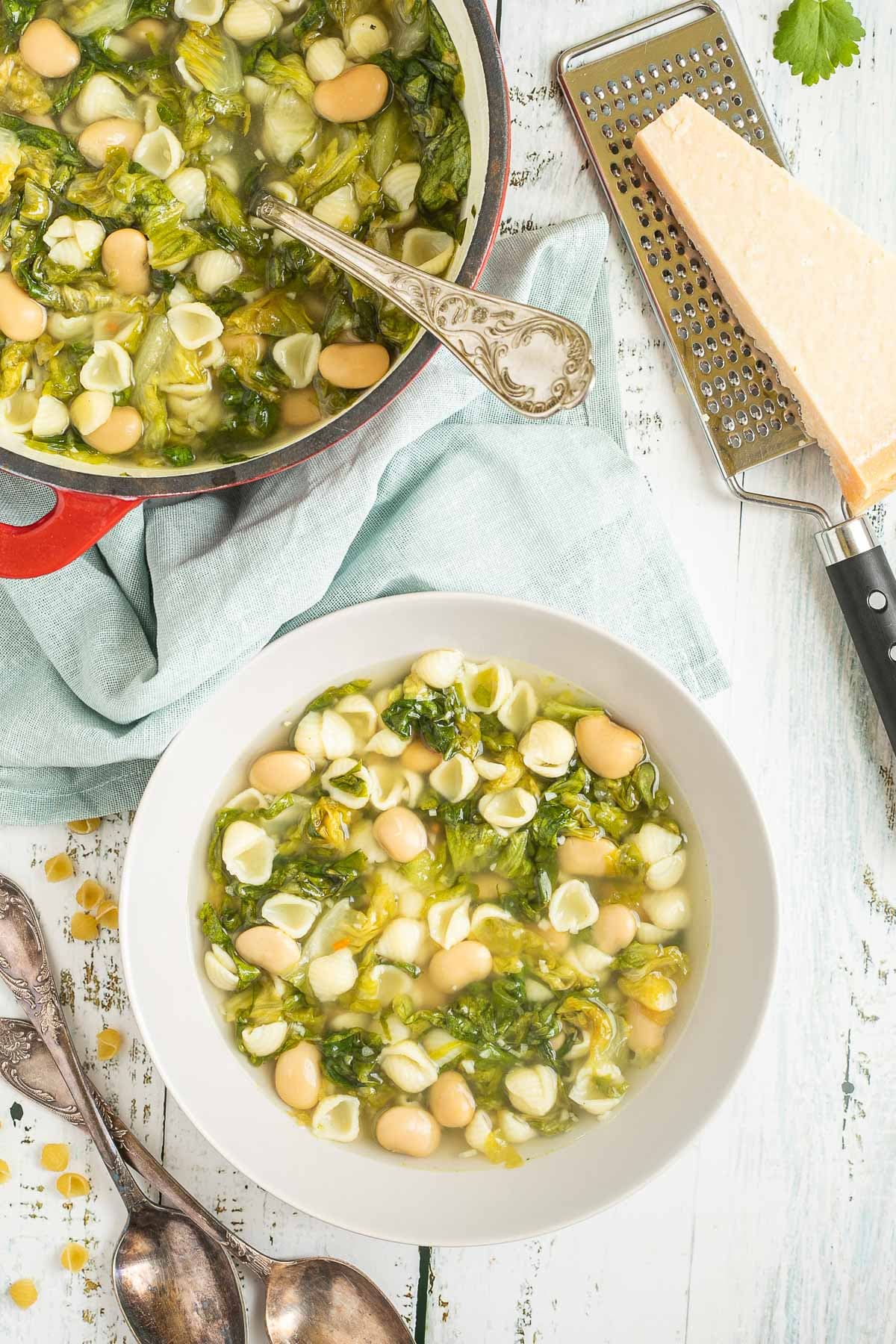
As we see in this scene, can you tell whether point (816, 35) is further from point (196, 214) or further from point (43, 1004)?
point (43, 1004)

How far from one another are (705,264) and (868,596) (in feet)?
2.01

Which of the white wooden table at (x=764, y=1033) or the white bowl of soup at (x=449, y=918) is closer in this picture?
the white bowl of soup at (x=449, y=918)

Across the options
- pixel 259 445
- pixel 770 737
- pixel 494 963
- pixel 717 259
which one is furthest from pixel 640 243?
pixel 494 963

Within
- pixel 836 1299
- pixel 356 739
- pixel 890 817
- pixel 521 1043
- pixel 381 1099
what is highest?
pixel 890 817

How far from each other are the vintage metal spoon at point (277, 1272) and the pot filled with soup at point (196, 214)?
0.85 metres

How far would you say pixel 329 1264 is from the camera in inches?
67.7

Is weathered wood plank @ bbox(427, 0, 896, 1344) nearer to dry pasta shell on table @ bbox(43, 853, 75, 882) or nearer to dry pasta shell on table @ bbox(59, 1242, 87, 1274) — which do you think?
dry pasta shell on table @ bbox(59, 1242, 87, 1274)

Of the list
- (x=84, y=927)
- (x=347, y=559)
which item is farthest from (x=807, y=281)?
(x=84, y=927)

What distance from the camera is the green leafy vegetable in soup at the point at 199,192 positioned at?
146 cm

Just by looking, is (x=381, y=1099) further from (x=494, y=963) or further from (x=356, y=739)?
(x=356, y=739)

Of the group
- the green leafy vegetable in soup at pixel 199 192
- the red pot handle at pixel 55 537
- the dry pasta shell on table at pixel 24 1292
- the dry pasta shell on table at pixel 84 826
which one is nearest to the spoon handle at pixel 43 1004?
the dry pasta shell on table at pixel 84 826

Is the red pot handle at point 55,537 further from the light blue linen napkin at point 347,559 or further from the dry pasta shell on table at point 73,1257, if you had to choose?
the dry pasta shell on table at point 73,1257

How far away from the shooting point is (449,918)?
1.67m

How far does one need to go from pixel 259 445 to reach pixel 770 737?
0.99 metres
